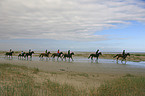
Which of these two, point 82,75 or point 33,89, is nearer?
point 33,89

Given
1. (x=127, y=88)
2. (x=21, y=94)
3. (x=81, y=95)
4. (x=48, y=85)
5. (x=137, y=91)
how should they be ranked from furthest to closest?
(x=48, y=85) → (x=127, y=88) → (x=137, y=91) → (x=81, y=95) → (x=21, y=94)

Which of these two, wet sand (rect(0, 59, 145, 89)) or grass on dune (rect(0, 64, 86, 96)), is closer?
grass on dune (rect(0, 64, 86, 96))

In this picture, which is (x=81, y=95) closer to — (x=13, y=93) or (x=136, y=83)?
(x=13, y=93)

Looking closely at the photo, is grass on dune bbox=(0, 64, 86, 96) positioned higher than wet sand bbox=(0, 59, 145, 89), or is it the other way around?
grass on dune bbox=(0, 64, 86, 96)

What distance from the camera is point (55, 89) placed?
22.6 feet

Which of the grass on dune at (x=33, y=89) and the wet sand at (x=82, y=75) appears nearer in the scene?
the grass on dune at (x=33, y=89)

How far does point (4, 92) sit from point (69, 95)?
8.65ft

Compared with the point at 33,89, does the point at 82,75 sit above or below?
below

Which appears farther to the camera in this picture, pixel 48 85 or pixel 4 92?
pixel 48 85

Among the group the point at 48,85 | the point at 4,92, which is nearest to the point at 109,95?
the point at 48,85

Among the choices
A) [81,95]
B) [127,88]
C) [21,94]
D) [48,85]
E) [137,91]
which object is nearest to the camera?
[21,94]

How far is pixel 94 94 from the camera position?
614 centimetres

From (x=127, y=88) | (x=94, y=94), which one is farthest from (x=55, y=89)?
(x=127, y=88)

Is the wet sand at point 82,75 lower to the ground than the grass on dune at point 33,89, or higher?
lower
